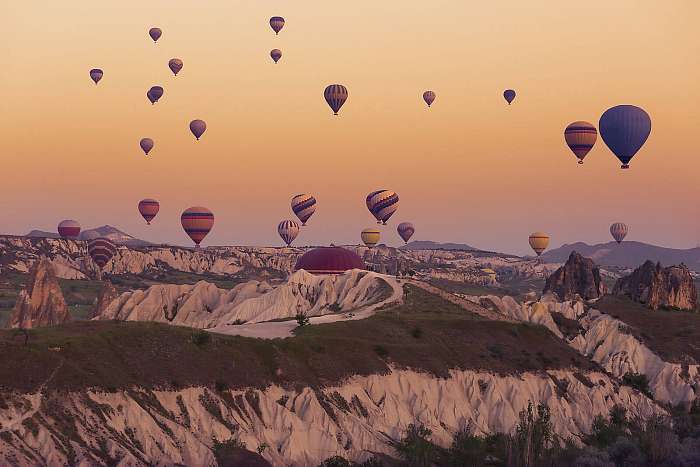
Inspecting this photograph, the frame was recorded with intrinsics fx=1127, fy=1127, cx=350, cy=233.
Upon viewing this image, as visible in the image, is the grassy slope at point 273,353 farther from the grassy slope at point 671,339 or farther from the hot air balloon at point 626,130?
the hot air balloon at point 626,130

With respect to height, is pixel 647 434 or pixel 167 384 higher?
pixel 167 384

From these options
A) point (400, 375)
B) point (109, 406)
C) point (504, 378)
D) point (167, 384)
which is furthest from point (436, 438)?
point (109, 406)

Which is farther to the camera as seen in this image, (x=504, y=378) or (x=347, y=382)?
(x=504, y=378)

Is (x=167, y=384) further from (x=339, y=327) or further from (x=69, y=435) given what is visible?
(x=339, y=327)

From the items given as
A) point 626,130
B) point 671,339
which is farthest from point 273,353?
point 671,339

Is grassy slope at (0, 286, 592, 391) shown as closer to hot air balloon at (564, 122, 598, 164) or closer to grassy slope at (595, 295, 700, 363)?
grassy slope at (595, 295, 700, 363)

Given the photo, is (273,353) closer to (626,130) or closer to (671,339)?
(626,130)

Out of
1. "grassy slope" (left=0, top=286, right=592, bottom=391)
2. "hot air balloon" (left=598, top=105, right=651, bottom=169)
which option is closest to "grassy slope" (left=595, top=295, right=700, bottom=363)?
"hot air balloon" (left=598, top=105, right=651, bottom=169)
